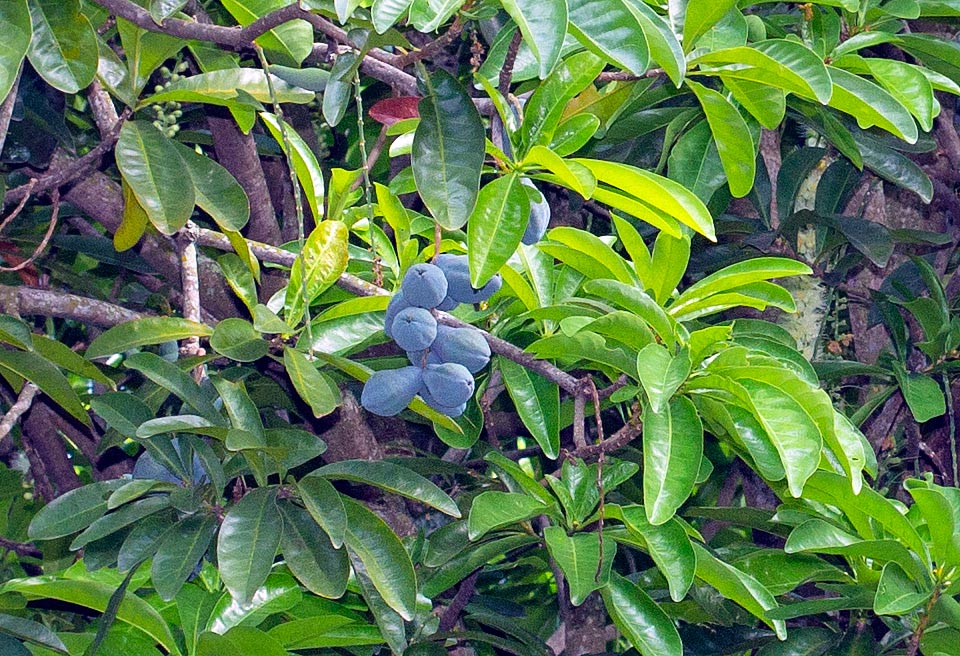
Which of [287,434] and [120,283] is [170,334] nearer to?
[287,434]

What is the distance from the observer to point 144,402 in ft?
4.29

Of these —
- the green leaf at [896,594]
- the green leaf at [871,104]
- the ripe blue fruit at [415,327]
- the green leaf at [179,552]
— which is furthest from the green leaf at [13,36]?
the green leaf at [896,594]

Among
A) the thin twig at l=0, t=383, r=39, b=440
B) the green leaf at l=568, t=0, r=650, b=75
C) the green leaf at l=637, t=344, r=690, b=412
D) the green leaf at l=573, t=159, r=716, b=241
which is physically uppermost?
the green leaf at l=568, t=0, r=650, b=75

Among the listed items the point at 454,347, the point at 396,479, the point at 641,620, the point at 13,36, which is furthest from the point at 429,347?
the point at 13,36

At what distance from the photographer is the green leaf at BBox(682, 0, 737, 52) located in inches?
42.4

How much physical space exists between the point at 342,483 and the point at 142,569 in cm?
38

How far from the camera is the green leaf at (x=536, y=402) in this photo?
132 centimetres

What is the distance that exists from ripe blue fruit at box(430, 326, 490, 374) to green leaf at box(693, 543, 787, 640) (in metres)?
0.32

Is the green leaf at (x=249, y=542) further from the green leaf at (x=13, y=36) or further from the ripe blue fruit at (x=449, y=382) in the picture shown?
the green leaf at (x=13, y=36)

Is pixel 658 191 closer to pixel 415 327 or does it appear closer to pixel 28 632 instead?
pixel 415 327

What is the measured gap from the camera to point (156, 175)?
1.23 m

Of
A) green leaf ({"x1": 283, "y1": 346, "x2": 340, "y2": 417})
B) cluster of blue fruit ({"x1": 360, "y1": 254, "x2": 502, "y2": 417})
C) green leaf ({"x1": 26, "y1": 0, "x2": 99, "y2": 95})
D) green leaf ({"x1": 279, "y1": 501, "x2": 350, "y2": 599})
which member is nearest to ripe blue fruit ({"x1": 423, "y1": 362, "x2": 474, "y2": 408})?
cluster of blue fruit ({"x1": 360, "y1": 254, "x2": 502, "y2": 417})

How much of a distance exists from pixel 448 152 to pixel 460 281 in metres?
0.20

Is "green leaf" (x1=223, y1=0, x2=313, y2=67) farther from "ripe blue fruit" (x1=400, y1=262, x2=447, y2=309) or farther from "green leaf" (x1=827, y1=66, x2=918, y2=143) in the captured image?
"green leaf" (x1=827, y1=66, x2=918, y2=143)
